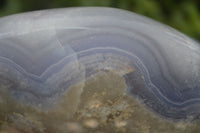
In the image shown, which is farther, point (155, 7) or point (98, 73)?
point (155, 7)

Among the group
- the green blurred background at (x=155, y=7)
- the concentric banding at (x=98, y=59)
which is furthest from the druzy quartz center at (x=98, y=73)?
the green blurred background at (x=155, y=7)

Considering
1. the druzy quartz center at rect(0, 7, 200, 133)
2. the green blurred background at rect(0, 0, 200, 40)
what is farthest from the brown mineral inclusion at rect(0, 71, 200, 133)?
the green blurred background at rect(0, 0, 200, 40)

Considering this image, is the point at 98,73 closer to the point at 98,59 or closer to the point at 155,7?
the point at 98,59

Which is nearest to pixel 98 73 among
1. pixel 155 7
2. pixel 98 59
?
pixel 98 59

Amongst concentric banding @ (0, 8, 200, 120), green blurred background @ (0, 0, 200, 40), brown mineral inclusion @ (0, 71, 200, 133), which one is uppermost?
green blurred background @ (0, 0, 200, 40)

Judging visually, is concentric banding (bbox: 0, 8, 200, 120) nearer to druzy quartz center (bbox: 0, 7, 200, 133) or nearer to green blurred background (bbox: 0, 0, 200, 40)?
druzy quartz center (bbox: 0, 7, 200, 133)

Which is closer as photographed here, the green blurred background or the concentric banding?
the concentric banding

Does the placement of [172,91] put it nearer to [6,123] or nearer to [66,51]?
[66,51]
